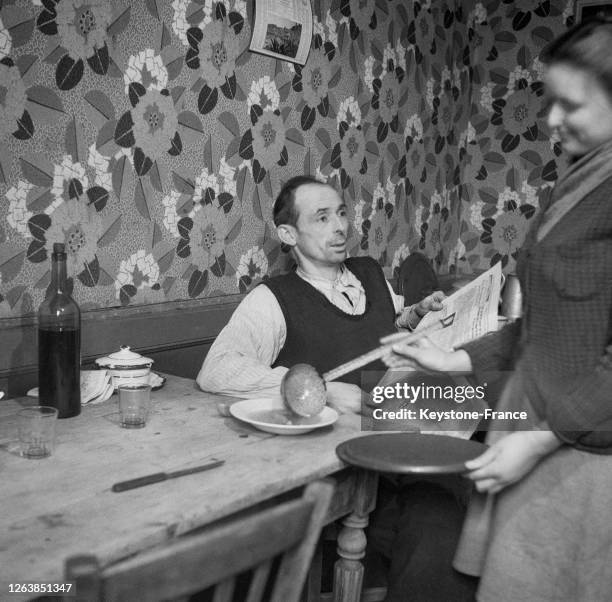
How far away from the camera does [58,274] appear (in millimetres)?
1484

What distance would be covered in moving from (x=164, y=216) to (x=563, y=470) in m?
1.37

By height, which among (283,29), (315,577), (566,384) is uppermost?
(283,29)

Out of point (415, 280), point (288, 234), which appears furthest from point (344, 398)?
point (415, 280)

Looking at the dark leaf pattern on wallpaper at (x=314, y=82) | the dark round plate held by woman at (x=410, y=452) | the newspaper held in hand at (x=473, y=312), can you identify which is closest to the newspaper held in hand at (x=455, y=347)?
the newspaper held in hand at (x=473, y=312)

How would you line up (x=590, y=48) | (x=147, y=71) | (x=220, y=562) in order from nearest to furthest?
(x=220, y=562)
(x=590, y=48)
(x=147, y=71)

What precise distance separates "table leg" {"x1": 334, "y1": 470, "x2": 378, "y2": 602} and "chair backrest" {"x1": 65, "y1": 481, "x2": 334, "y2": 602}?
55 cm

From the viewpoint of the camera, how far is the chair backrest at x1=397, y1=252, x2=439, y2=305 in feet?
9.21

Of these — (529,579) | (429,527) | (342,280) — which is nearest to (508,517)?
(529,579)

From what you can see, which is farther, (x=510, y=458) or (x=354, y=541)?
(x=354, y=541)

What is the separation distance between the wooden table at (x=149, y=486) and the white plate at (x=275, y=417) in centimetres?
2

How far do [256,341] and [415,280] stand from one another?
3.87 ft

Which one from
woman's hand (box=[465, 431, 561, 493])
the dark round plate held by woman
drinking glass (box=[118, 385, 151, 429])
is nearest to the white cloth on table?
drinking glass (box=[118, 385, 151, 429])

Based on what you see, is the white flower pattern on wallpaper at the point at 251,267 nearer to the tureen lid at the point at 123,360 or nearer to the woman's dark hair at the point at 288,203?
the woman's dark hair at the point at 288,203

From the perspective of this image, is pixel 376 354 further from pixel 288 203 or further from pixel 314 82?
pixel 314 82
